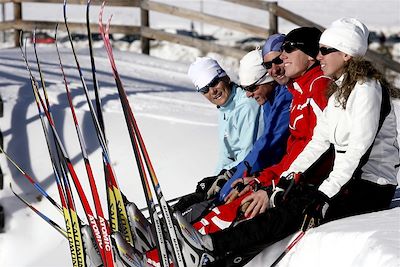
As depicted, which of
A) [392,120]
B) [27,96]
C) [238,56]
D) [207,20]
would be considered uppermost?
[207,20]

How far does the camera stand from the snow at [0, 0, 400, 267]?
12.0 feet

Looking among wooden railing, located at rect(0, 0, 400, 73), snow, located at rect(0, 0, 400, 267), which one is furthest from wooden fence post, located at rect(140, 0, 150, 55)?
snow, located at rect(0, 0, 400, 267)

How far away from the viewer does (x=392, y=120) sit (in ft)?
12.8

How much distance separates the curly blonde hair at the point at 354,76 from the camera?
12.6 feet

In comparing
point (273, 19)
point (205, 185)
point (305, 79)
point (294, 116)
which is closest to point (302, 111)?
point (294, 116)

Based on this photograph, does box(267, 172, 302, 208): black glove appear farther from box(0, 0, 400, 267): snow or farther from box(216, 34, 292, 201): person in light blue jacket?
box(216, 34, 292, 201): person in light blue jacket

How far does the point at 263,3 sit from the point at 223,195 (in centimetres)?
→ 828

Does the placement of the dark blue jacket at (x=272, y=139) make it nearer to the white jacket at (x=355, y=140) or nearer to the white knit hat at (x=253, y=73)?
the white knit hat at (x=253, y=73)

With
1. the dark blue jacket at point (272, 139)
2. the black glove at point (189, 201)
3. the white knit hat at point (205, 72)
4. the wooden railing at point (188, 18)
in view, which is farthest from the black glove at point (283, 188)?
the wooden railing at point (188, 18)

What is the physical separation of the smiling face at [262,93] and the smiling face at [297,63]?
371 millimetres

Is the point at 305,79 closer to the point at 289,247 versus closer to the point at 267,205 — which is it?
the point at 267,205

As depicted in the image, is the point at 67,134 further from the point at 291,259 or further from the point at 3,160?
the point at 291,259

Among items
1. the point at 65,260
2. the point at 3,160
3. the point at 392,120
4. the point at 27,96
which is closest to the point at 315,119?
the point at 392,120

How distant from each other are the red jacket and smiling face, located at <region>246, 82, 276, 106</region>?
0.30 metres
